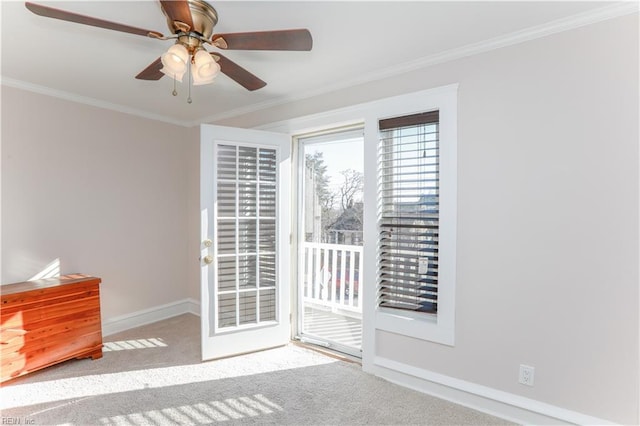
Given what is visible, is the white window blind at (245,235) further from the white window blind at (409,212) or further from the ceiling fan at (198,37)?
the ceiling fan at (198,37)

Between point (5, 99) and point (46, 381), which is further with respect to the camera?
point (5, 99)

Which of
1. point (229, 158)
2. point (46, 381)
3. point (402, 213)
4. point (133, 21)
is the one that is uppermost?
point (133, 21)

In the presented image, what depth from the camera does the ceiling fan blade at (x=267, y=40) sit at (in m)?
1.49

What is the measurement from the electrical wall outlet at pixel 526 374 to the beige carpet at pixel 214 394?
0.92 ft

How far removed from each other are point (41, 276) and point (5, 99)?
5.11ft

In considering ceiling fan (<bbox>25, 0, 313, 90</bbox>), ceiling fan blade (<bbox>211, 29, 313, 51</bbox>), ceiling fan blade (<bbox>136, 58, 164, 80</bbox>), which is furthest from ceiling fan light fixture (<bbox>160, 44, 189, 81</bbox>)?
ceiling fan blade (<bbox>136, 58, 164, 80</bbox>)

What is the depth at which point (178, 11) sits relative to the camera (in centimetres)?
138

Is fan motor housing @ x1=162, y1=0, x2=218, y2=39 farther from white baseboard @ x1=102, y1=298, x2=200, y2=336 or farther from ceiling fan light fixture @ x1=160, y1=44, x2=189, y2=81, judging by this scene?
white baseboard @ x1=102, y1=298, x2=200, y2=336

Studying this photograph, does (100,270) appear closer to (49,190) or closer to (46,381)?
(49,190)

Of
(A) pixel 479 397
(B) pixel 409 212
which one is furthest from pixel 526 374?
(B) pixel 409 212

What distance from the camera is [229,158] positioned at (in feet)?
9.75

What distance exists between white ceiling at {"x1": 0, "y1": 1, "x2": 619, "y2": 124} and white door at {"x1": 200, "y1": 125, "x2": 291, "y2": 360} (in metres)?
0.59

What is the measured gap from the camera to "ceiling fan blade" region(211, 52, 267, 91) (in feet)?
5.89

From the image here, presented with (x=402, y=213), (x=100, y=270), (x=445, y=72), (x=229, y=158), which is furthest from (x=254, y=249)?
(x=445, y=72)
